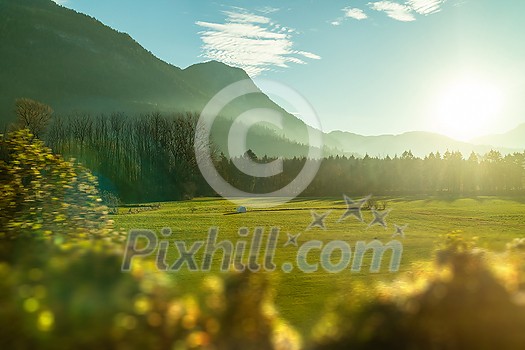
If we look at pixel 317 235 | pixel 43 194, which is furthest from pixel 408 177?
pixel 43 194

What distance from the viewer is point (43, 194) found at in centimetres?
857

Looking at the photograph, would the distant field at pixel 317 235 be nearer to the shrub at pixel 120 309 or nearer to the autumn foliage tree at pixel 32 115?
the shrub at pixel 120 309

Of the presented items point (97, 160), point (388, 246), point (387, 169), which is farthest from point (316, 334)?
point (387, 169)

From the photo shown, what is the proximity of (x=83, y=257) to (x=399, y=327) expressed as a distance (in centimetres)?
216

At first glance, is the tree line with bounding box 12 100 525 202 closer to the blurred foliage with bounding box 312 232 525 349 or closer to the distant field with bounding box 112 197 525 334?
the distant field with bounding box 112 197 525 334

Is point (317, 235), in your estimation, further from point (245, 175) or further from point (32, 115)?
point (245, 175)

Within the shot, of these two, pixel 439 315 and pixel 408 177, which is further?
pixel 408 177

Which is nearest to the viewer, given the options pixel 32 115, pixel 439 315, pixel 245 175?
pixel 439 315

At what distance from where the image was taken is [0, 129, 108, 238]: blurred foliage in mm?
7906

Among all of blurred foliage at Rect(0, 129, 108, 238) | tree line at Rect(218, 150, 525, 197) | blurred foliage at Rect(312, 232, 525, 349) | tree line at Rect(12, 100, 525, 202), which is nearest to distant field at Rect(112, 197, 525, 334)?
blurred foliage at Rect(312, 232, 525, 349)

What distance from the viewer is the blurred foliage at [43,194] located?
7906mm

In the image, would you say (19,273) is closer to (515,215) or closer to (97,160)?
(515,215)

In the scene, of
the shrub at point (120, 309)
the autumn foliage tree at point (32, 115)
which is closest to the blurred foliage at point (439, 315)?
the shrub at point (120, 309)

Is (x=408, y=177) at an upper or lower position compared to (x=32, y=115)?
lower
